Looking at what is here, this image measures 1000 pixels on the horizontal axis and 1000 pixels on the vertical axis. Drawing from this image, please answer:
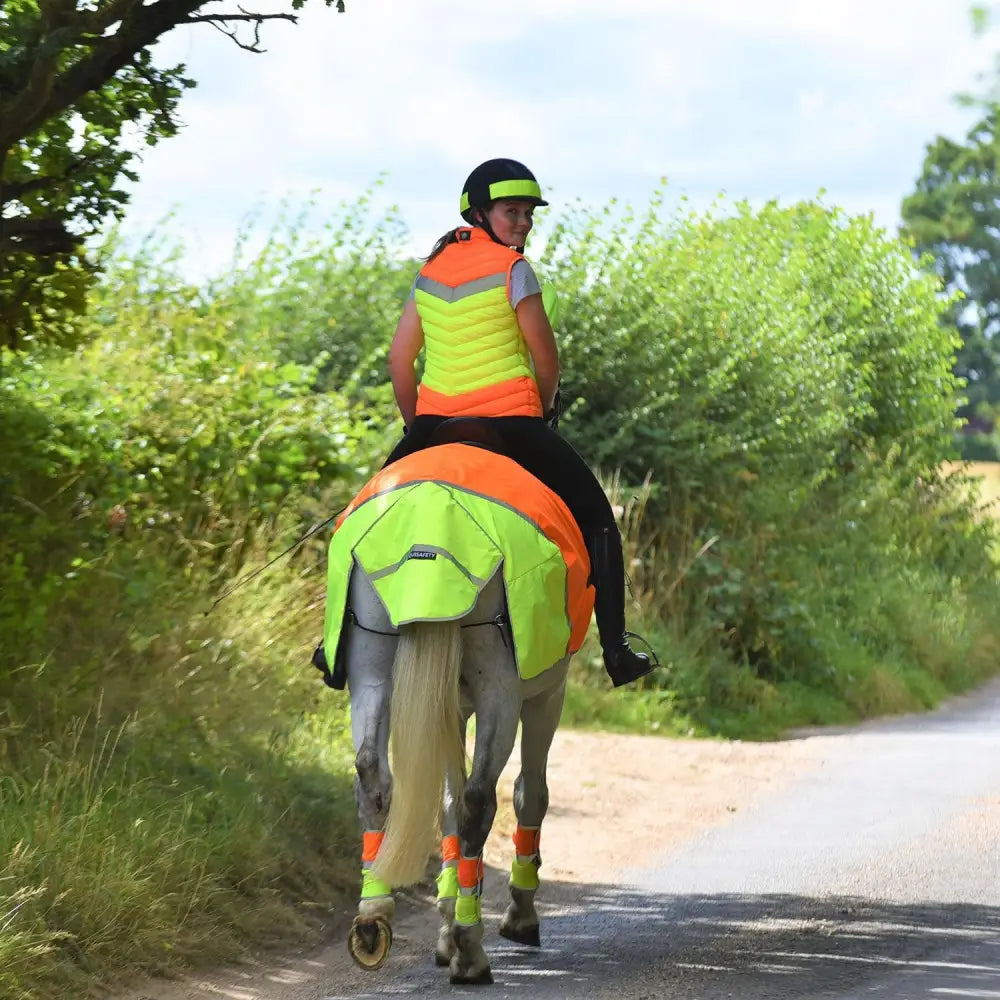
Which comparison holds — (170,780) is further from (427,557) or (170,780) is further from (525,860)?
(427,557)

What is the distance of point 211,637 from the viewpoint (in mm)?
10750

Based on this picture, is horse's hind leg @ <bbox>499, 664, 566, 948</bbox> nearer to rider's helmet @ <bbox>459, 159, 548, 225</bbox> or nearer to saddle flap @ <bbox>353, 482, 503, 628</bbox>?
saddle flap @ <bbox>353, 482, 503, 628</bbox>

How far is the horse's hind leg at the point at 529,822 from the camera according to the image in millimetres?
7266

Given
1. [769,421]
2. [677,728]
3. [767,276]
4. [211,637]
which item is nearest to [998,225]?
[767,276]

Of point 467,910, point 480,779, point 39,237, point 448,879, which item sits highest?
point 39,237

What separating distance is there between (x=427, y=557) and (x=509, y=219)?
5.26 feet

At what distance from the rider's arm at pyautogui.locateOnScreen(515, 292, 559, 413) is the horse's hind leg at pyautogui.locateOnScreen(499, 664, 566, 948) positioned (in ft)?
4.03

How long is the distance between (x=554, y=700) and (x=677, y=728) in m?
8.42

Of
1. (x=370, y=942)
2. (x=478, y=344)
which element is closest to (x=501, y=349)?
(x=478, y=344)

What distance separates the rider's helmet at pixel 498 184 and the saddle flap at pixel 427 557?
4.44 feet

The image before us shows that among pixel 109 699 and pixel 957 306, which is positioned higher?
pixel 957 306

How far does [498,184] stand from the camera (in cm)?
712

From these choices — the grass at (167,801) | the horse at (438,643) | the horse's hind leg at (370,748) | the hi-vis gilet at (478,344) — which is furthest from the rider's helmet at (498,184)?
the grass at (167,801)

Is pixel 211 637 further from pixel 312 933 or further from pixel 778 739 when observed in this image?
pixel 778 739
